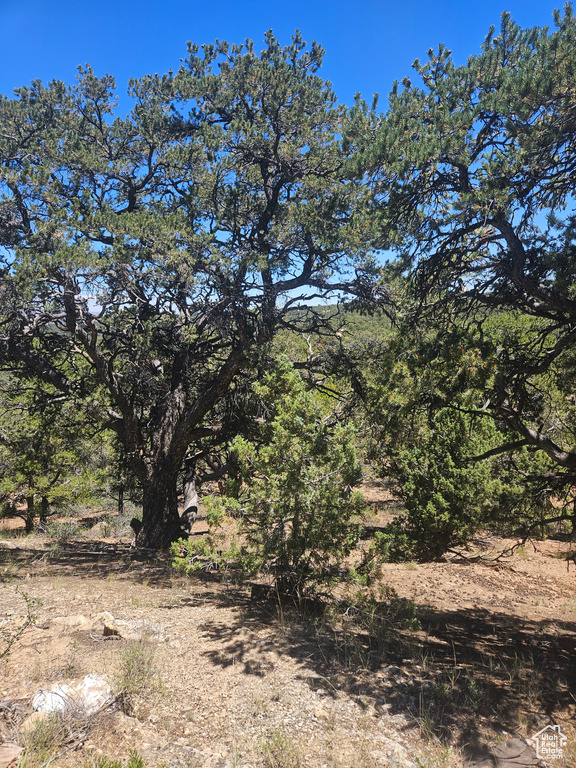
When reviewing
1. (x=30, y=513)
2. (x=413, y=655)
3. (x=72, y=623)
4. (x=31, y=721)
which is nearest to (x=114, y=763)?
(x=31, y=721)

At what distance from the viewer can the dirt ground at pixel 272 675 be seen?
328cm

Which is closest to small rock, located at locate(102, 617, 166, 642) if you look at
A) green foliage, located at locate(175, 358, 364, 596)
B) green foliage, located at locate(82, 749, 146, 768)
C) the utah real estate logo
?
green foliage, located at locate(175, 358, 364, 596)

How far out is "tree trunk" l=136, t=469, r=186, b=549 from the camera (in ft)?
31.6

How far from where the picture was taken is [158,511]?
9.77 m

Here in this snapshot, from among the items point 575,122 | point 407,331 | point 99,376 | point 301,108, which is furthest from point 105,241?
point 575,122

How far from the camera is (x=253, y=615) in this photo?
19.0 feet

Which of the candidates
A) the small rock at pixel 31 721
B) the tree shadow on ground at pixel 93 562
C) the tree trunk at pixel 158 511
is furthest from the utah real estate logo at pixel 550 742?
the tree trunk at pixel 158 511

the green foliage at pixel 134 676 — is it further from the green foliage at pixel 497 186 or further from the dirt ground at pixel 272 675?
the green foliage at pixel 497 186

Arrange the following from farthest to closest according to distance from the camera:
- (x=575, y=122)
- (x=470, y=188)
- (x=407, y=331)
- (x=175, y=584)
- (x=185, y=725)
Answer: (x=175, y=584), (x=407, y=331), (x=470, y=188), (x=575, y=122), (x=185, y=725)

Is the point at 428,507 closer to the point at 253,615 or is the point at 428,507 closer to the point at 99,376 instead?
the point at 253,615

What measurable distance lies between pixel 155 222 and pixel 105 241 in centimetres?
157

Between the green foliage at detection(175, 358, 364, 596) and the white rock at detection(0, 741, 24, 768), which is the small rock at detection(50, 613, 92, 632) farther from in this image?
the white rock at detection(0, 741, 24, 768)

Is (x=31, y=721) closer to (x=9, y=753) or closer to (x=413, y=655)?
(x=9, y=753)

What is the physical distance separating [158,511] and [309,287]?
5.71 m
